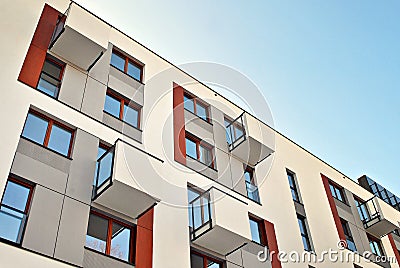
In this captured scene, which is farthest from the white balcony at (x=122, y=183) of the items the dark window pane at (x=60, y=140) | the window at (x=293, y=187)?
the window at (x=293, y=187)

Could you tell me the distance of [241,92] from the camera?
48.6 feet

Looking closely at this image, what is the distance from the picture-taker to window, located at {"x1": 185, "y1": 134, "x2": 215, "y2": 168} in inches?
566

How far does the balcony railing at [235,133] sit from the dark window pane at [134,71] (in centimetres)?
386

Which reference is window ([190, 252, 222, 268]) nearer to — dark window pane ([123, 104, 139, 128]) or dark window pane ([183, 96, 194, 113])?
dark window pane ([123, 104, 139, 128])

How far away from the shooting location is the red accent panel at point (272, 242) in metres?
13.3

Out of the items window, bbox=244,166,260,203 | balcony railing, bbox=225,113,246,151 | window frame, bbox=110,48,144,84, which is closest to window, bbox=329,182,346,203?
window, bbox=244,166,260,203

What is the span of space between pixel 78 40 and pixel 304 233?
10243 mm

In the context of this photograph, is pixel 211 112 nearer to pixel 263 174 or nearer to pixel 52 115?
pixel 263 174

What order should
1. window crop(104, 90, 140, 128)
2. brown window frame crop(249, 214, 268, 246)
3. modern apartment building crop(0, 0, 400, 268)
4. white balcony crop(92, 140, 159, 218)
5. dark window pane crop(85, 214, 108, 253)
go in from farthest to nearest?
brown window frame crop(249, 214, 268, 246) < window crop(104, 90, 140, 128) < white balcony crop(92, 140, 159, 218) < dark window pane crop(85, 214, 108, 253) < modern apartment building crop(0, 0, 400, 268)

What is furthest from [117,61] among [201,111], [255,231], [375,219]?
[375,219]

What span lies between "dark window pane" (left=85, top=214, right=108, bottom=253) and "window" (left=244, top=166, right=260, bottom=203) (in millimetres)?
6113

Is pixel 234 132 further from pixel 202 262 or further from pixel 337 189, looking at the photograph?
pixel 337 189

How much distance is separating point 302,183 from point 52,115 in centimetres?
1069

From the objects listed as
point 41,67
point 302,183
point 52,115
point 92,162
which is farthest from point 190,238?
point 302,183
